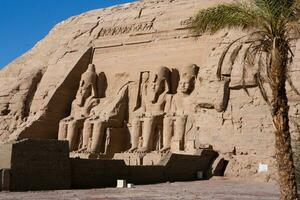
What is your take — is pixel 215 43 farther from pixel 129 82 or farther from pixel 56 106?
pixel 56 106

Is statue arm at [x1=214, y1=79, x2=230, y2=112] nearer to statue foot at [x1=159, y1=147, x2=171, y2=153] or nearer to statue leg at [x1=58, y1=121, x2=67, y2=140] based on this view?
statue foot at [x1=159, y1=147, x2=171, y2=153]

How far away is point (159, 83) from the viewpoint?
73.9 ft

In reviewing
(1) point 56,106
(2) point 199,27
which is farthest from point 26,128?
(2) point 199,27

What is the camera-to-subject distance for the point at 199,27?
9375 millimetres

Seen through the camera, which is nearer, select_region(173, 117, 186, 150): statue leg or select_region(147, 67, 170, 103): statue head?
select_region(173, 117, 186, 150): statue leg

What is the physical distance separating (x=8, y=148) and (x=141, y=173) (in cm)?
464

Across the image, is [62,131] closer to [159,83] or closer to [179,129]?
[159,83]

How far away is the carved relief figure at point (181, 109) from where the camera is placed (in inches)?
822

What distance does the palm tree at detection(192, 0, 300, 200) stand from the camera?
783cm

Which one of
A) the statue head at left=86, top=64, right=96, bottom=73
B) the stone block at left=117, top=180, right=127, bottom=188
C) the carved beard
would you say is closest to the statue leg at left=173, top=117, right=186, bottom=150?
the carved beard

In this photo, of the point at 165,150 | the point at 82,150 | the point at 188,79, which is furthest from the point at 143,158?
the point at 188,79

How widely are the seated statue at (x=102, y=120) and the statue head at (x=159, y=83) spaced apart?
152 centimetres

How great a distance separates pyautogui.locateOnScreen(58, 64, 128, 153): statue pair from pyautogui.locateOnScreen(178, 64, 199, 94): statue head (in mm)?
3168

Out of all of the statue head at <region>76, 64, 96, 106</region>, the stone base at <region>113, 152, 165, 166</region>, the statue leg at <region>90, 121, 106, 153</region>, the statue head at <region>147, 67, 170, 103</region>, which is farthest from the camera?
the statue head at <region>76, 64, 96, 106</region>
